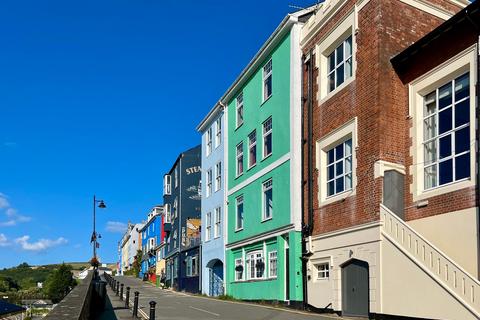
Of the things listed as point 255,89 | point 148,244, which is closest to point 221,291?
point 255,89

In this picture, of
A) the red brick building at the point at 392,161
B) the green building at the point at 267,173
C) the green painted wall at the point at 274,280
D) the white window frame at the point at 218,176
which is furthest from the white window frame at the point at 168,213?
the red brick building at the point at 392,161

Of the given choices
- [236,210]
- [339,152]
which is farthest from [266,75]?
[339,152]

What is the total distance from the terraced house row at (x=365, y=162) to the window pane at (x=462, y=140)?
4 cm

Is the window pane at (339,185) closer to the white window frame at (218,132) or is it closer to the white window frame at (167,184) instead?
the white window frame at (218,132)

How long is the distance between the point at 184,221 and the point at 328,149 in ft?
98.5

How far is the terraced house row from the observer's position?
14984mm

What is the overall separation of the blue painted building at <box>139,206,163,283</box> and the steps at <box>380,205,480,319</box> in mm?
51629

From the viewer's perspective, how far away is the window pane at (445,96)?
16.2 metres

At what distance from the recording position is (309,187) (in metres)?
22.2

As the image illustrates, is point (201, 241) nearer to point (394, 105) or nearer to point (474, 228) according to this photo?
point (394, 105)

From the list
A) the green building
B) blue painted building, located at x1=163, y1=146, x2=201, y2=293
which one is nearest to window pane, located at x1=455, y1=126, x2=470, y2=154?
the green building

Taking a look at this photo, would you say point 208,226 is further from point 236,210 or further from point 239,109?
point 239,109

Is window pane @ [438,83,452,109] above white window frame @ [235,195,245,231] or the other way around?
above

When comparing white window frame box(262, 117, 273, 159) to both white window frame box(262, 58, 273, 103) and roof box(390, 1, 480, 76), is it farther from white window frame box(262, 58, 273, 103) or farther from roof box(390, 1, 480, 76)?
roof box(390, 1, 480, 76)
